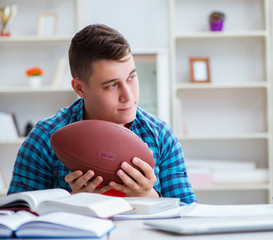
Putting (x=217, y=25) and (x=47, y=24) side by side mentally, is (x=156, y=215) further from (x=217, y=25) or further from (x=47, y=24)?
(x=47, y=24)

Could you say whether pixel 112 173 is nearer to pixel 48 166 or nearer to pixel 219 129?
pixel 48 166

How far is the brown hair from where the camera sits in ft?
4.75

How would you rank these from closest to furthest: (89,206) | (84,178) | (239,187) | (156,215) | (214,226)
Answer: (214,226) → (89,206) → (156,215) → (84,178) → (239,187)

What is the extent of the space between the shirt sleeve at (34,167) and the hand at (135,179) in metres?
0.42

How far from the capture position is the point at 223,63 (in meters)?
3.55

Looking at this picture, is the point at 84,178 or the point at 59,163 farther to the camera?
the point at 59,163

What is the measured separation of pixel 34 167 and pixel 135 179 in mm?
496

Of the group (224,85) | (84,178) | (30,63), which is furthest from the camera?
(30,63)

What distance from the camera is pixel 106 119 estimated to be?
5.01 ft

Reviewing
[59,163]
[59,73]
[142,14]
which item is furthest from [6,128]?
[59,163]

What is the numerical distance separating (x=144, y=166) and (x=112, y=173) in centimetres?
9

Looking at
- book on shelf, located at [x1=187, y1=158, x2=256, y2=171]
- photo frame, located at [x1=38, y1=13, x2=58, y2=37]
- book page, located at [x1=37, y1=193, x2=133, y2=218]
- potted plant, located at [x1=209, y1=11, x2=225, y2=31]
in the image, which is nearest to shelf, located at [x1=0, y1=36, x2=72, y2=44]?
photo frame, located at [x1=38, y1=13, x2=58, y2=37]

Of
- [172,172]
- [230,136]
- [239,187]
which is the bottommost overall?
[239,187]

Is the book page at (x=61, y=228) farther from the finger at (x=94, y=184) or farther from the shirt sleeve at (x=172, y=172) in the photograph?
the shirt sleeve at (x=172, y=172)
